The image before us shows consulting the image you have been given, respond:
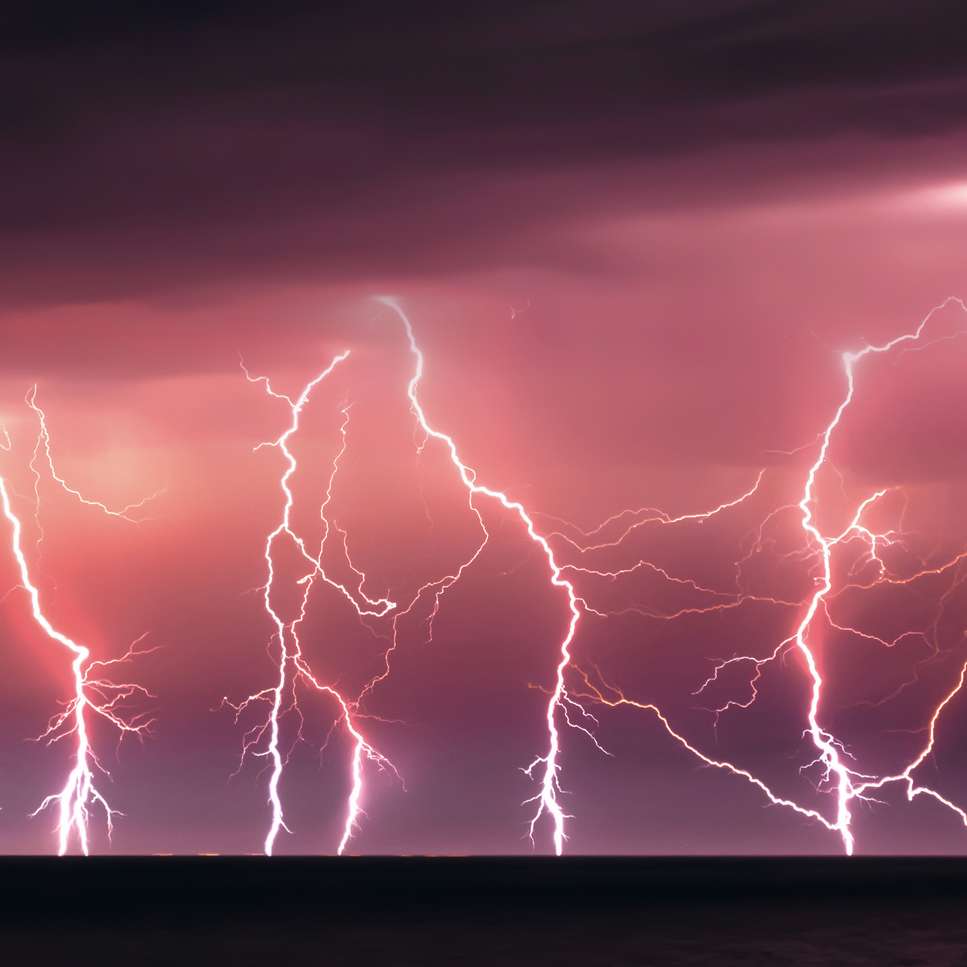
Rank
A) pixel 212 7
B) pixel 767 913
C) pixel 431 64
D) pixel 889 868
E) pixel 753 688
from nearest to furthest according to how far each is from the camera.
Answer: pixel 212 7 → pixel 431 64 → pixel 767 913 → pixel 753 688 → pixel 889 868

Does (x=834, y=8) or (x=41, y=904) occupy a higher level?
(x=834, y=8)

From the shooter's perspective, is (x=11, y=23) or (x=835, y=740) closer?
(x=11, y=23)

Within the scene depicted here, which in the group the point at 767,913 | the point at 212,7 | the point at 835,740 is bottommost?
the point at 767,913

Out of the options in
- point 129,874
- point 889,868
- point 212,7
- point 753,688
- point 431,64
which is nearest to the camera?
point 212,7

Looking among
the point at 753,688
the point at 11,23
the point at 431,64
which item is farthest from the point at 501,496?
the point at 11,23

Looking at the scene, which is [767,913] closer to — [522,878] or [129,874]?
[522,878]

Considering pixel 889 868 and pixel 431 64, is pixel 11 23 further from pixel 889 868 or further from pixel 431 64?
pixel 889 868

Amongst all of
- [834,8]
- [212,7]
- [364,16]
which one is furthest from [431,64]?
[834,8]
